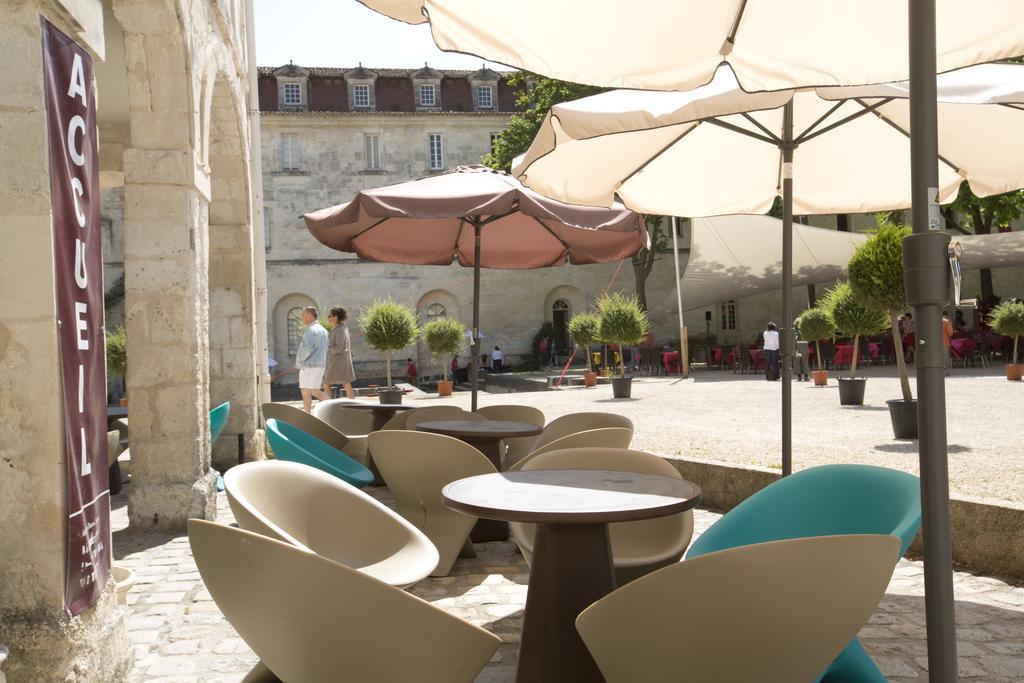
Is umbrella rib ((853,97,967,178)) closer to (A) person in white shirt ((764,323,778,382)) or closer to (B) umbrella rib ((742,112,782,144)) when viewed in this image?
(B) umbrella rib ((742,112,782,144))

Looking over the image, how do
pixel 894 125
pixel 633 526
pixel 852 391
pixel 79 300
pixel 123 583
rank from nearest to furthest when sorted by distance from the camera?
pixel 79 300
pixel 633 526
pixel 123 583
pixel 894 125
pixel 852 391

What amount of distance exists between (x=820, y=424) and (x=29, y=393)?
8270mm

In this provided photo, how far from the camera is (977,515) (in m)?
3.99

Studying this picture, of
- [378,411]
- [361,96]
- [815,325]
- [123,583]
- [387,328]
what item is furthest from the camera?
[361,96]

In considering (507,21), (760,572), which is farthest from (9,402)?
(760,572)

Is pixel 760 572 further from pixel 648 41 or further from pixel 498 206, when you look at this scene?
pixel 498 206

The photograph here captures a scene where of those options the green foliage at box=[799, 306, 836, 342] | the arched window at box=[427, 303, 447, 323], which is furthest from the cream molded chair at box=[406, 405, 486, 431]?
the arched window at box=[427, 303, 447, 323]

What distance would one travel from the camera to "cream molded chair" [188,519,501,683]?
1.92 meters

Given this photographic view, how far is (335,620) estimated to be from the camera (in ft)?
6.37

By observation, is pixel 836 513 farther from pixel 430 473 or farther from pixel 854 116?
pixel 854 116

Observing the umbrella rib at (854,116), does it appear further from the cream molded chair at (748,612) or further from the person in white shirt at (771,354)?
the person in white shirt at (771,354)

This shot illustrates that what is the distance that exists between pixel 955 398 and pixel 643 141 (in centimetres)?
920

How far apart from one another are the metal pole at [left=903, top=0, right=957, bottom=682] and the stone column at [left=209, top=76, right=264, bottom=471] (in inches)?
269

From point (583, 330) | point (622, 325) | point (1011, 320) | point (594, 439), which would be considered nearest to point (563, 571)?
point (594, 439)
